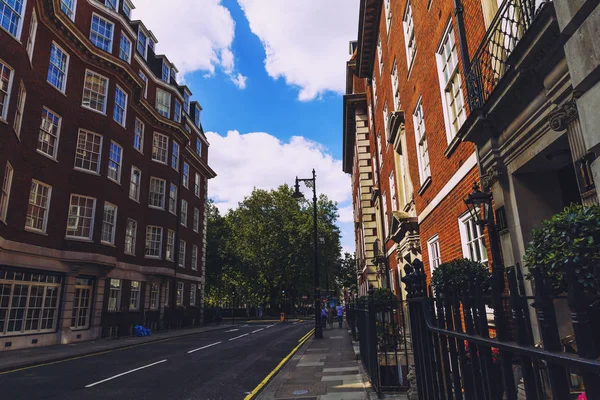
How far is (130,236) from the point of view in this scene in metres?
25.3

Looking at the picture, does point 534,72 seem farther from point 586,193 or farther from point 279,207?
point 279,207

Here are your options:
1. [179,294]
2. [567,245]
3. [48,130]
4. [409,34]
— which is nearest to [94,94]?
[48,130]

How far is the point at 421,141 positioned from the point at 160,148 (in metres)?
23.2

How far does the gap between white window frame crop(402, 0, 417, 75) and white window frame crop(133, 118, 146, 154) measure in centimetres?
1969

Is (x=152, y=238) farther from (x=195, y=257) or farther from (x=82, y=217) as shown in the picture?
(x=195, y=257)

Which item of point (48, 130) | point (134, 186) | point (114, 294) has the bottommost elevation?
point (114, 294)

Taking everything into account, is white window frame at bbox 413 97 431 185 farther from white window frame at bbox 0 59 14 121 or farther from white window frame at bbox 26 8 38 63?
white window frame at bbox 26 8 38 63

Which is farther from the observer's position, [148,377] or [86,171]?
[86,171]

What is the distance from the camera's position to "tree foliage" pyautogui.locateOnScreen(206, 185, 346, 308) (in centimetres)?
4925

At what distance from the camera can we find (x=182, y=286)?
32500 millimetres

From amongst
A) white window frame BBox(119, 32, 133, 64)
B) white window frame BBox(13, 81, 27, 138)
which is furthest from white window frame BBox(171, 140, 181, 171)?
white window frame BBox(13, 81, 27, 138)

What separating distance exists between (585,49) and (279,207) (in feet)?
161

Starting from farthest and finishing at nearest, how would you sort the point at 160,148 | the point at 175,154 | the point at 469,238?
the point at 175,154 → the point at 160,148 → the point at 469,238

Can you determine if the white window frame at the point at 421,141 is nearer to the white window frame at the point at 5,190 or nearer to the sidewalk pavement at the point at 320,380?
the sidewalk pavement at the point at 320,380
